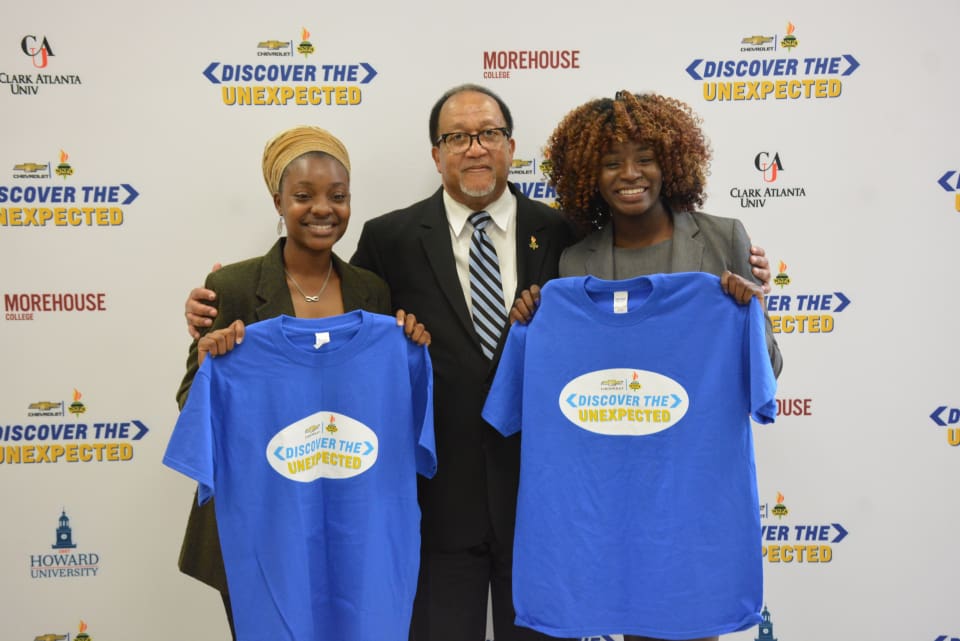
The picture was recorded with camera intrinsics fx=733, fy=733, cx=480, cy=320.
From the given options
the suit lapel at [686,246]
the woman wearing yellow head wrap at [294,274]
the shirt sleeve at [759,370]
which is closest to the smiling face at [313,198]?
the woman wearing yellow head wrap at [294,274]

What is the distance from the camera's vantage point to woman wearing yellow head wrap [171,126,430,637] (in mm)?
2035

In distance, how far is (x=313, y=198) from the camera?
6.71ft

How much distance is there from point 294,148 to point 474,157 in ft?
1.70

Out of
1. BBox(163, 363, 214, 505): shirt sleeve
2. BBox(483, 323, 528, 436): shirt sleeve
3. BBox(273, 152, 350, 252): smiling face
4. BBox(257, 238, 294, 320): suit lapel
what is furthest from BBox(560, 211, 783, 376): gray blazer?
BBox(163, 363, 214, 505): shirt sleeve

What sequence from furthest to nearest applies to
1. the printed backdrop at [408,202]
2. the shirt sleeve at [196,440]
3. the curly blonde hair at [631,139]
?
the printed backdrop at [408,202]
the curly blonde hair at [631,139]
the shirt sleeve at [196,440]

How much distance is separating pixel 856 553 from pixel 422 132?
237 cm

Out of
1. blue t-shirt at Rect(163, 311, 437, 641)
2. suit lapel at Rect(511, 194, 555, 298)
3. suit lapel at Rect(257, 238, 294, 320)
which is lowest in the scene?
blue t-shirt at Rect(163, 311, 437, 641)

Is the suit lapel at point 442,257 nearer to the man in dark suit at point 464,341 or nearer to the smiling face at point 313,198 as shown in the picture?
the man in dark suit at point 464,341

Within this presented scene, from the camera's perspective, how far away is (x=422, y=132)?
111 inches

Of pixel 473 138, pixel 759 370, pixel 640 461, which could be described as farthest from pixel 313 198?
pixel 759 370

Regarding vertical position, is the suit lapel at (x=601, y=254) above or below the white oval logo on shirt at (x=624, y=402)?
above

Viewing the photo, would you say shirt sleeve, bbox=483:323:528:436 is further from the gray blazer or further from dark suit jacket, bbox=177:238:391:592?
dark suit jacket, bbox=177:238:391:592

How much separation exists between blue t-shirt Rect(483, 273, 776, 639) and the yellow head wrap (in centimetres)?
74

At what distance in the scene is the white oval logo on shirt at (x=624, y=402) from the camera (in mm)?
1872
